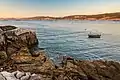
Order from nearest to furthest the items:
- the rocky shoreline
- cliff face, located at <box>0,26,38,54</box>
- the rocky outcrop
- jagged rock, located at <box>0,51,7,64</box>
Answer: the rocky shoreline → jagged rock, located at <box>0,51,7,64</box> → the rocky outcrop → cliff face, located at <box>0,26,38,54</box>

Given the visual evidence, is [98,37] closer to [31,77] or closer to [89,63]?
[89,63]

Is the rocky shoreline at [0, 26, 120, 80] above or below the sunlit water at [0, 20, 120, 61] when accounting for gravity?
above

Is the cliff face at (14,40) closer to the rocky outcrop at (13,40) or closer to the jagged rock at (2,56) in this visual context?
the rocky outcrop at (13,40)

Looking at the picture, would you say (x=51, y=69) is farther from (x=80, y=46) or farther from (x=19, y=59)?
(x=80, y=46)

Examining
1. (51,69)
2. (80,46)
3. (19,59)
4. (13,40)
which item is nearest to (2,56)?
(19,59)

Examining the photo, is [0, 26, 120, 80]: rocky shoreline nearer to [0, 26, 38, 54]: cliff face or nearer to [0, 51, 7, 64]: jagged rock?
[0, 51, 7, 64]: jagged rock

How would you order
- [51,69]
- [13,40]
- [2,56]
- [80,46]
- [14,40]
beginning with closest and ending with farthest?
[51,69] < [2,56] < [13,40] < [14,40] < [80,46]

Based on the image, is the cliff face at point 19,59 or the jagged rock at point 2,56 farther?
the jagged rock at point 2,56

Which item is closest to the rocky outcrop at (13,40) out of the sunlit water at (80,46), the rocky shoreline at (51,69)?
the rocky shoreline at (51,69)

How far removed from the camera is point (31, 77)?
21812mm

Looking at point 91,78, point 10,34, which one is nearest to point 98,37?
point 10,34

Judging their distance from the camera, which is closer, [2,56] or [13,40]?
[2,56]

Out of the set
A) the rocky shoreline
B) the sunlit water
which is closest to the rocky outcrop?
the rocky shoreline

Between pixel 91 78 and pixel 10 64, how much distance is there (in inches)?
387
